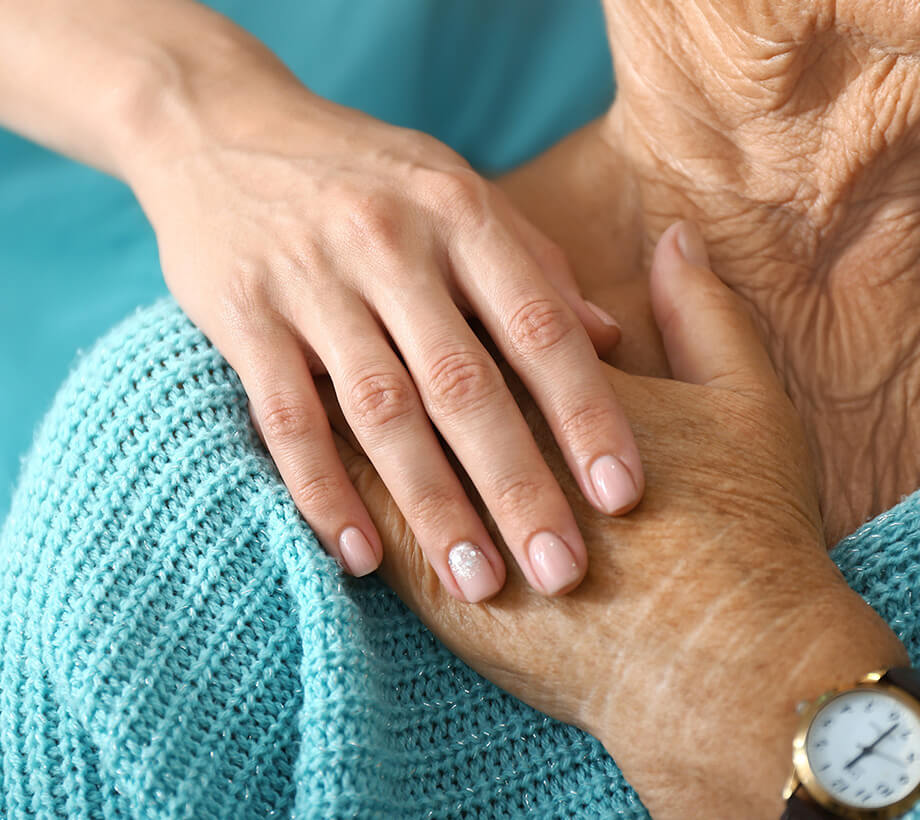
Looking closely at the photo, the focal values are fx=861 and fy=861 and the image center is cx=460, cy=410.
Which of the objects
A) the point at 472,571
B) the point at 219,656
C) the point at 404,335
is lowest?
the point at 219,656

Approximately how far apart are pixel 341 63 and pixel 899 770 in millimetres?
1157

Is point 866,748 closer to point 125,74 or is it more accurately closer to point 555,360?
point 555,360

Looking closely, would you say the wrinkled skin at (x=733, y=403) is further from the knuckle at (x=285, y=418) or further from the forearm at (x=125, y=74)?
the forearm at (x=125, y=74)

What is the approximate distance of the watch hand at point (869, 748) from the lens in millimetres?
583

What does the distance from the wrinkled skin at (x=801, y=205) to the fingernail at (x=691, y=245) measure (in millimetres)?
33

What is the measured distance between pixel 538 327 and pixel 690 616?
0.26 metres

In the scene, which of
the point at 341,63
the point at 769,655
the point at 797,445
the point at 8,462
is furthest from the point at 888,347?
the point at 8,462

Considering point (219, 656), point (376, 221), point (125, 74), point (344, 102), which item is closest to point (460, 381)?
point (376, 221)

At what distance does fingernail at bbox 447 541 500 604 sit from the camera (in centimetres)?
67

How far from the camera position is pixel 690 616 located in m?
0.64

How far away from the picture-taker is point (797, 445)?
0.78 metres

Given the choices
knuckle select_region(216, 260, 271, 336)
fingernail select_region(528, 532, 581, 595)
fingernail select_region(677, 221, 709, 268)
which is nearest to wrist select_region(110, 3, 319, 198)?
knuckle select_region(216, 260, 271, 336)

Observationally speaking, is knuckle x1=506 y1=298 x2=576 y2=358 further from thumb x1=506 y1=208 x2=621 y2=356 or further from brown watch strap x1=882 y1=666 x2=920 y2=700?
brown watch strap x1=882 y1=666 x2=920 y2=700

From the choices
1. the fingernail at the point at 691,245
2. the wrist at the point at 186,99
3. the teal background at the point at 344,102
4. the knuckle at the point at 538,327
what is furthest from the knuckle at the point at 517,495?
the teal background at the point at 344,102
